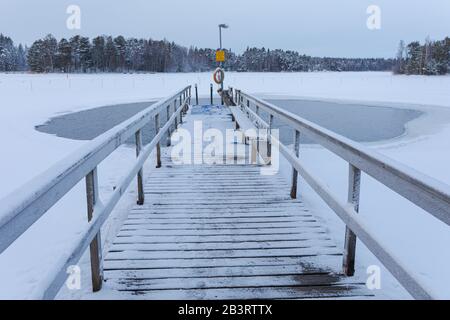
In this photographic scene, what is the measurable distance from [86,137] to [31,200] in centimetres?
1202

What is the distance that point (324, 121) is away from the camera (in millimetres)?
16828

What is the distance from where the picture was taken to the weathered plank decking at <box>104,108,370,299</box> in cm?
325

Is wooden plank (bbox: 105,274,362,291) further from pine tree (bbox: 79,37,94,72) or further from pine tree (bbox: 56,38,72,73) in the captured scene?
pine tree (bbox: 79,37,94,72)

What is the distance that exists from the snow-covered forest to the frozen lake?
96676 millimetres

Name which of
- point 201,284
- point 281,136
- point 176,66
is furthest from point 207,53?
point 201,284

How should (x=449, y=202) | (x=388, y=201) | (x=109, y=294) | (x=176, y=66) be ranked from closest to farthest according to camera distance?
(x=449, y=202) → (x=109, y=294) → (x=388, y=201) → (x=176, y=66)

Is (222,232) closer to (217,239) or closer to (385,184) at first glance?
(217,239)

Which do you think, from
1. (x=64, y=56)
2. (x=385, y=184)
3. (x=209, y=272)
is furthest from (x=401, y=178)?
(x=64, y=56)

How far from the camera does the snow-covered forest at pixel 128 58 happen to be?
10988 centimetres

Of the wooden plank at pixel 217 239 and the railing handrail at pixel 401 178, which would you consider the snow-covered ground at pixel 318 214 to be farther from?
the railing handrail at pixel 401 178

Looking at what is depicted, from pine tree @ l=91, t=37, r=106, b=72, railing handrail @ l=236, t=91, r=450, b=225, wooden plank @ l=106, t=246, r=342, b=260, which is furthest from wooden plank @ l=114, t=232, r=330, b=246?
pine tree @ l=91, t=37, r=106, b=72

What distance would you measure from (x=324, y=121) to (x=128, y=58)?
383 ft
